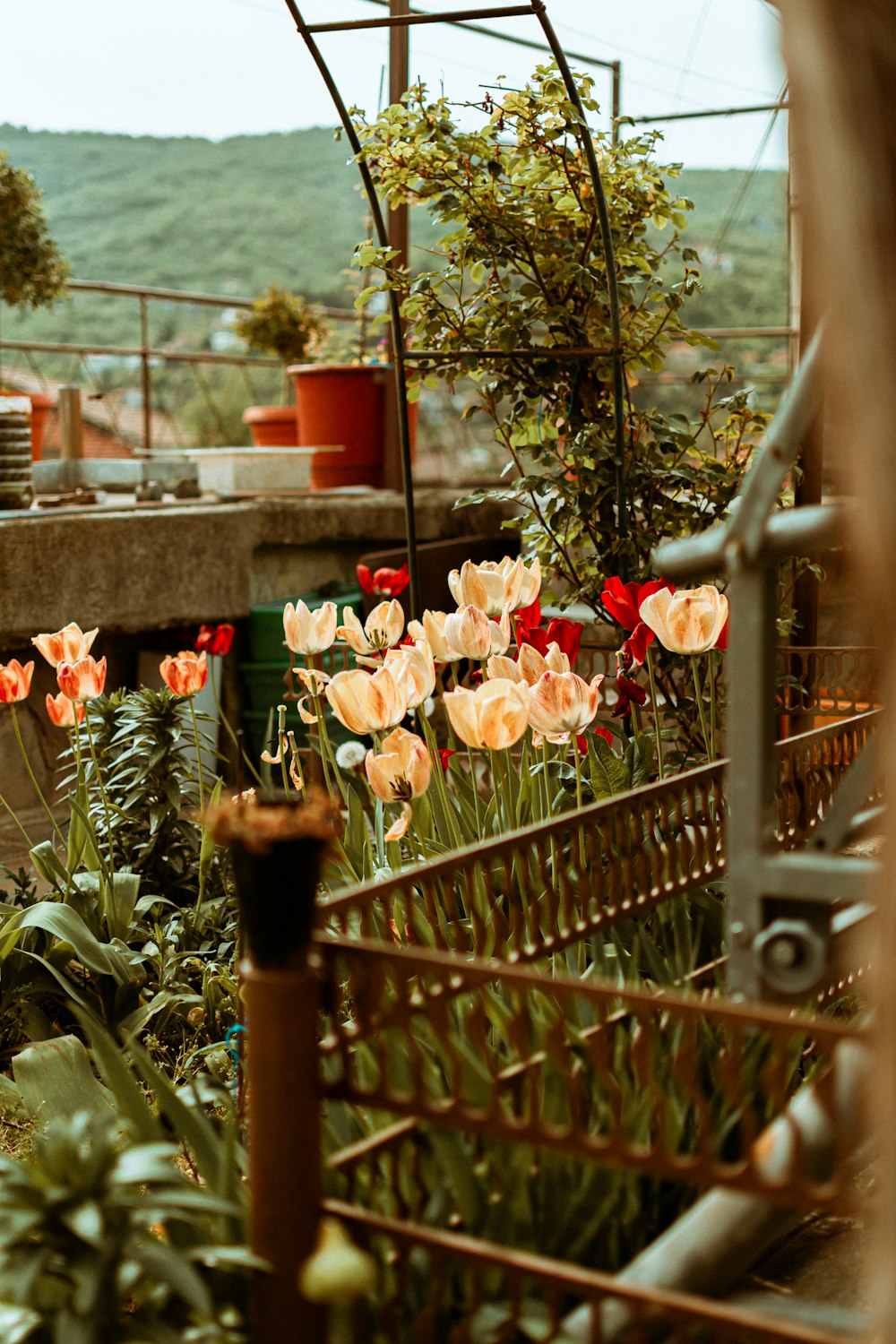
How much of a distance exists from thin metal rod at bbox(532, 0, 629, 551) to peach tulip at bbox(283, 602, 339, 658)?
0.78 m

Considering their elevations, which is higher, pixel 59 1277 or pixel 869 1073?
pixel 869 1073

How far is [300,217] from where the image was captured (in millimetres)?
28562

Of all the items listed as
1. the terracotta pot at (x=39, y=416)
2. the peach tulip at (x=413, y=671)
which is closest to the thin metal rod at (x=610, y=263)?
the peach tulip at (x=413, y=671)

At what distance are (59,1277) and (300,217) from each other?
2948cm

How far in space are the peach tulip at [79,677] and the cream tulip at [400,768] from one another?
2.65 feet

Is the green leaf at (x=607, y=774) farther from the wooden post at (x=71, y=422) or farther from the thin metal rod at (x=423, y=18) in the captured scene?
the wooden post at (x=71, y=422)

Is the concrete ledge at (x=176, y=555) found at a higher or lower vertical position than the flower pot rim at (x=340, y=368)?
lower

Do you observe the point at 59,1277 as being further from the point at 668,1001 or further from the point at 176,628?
the point at 176,628

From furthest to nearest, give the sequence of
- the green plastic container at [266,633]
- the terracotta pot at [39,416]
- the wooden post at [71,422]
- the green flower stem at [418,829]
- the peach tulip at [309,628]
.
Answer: the terracotta pot at [39,416]
the wooden post at [71,422]
the green plastic container at [266,633]
the peach tulip at [309,628]
the green flower stem at [418,829]

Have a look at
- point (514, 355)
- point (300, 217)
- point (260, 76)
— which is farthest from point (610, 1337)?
point (300, 217)

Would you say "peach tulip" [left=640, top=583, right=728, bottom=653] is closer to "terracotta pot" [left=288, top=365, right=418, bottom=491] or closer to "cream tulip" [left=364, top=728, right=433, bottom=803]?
"cream tulip" [left=364, top=728, right=433, bottom=803]

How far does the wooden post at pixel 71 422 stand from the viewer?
543cm

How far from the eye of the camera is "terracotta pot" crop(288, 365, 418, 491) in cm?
580

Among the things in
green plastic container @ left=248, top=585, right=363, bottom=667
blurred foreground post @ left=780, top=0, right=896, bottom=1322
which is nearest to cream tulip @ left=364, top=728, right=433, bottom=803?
blurred foreground post @ left=780, top=0, right=896, bottom=1322
